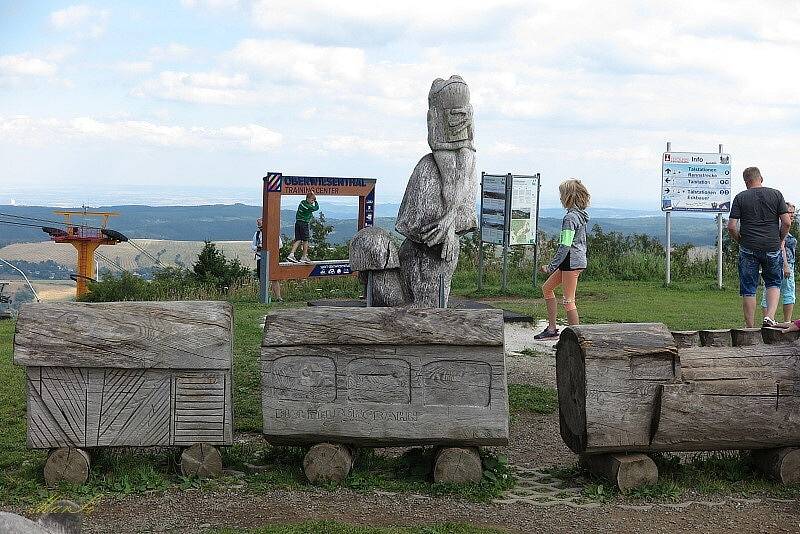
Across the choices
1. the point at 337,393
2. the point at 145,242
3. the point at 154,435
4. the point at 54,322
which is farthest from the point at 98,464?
the point at 145,242

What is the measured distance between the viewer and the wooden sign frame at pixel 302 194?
15211 mm

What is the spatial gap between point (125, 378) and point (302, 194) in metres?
10.1

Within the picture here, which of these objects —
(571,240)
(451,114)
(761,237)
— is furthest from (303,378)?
(761,237)

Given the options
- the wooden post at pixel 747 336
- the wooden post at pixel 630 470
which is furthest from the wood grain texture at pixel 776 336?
the wooden post at pixel 630 470

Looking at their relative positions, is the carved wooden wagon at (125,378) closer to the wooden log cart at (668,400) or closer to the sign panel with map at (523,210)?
the wooden log cart at (668,400)

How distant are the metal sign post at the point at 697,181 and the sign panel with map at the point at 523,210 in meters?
2.50

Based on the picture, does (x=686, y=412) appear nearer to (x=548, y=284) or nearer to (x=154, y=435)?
(x=154, y=435)

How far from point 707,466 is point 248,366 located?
476cm

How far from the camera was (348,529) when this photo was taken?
198 inches

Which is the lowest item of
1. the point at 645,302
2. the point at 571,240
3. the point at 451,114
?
the point at 645,302

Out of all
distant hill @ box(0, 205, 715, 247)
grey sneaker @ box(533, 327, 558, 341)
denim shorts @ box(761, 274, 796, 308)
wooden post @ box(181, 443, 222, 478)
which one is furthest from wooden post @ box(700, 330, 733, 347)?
distant hill @ box(0, 205, 715, 247)

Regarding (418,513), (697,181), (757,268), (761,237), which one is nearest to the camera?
(418,513)

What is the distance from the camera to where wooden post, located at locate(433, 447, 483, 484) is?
5910 mm

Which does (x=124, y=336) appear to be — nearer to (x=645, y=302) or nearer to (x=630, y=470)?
(x=630, y=470)
